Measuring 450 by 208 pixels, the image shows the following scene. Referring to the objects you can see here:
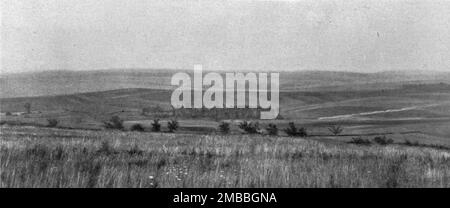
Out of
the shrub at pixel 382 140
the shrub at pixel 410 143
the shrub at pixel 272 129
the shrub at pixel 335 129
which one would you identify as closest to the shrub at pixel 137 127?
the shrub at pixel 272 129

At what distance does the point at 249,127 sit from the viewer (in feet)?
36.4

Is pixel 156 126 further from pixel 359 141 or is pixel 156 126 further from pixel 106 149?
pixel 359 141

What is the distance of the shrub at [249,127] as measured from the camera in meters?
10.9

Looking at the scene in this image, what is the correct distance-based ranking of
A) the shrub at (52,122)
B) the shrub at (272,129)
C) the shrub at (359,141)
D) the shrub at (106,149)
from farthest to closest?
the shrub at (272,129) → the shrub at (52,122) → the shrub at (359,141) → the shrub at (106,149)

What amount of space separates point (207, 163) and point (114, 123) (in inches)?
200

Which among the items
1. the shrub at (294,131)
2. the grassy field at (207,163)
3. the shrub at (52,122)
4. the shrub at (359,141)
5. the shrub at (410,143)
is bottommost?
the grassy field at (207,163)

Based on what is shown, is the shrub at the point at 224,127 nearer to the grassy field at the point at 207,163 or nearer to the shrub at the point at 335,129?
the grassy field at the point at 207,163

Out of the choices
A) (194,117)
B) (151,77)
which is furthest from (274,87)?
(151,77)

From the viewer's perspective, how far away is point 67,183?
217 inches

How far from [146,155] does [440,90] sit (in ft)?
24.4

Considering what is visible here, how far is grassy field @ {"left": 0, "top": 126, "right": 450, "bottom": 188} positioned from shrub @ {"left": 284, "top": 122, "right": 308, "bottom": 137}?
606 mm

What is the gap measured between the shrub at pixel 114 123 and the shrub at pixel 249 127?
311 cm

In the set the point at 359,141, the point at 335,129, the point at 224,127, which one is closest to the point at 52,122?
the point at 224,127
